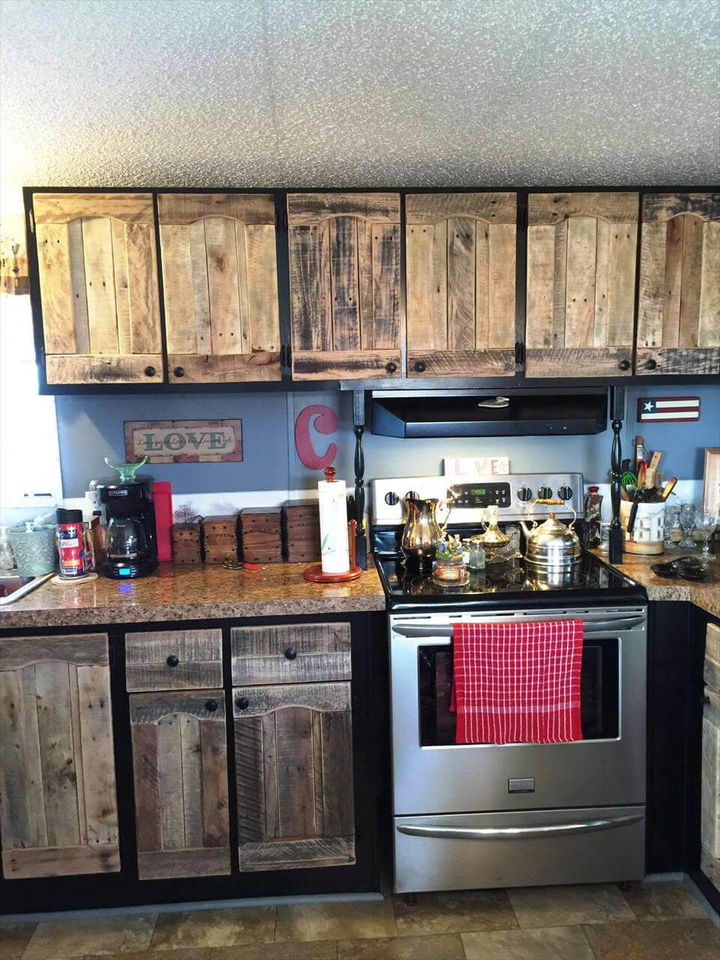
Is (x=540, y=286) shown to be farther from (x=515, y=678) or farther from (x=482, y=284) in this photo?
(x=515, y=678)

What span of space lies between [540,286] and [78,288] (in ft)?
4.99

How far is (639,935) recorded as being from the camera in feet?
6.85

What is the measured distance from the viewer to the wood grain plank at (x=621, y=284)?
240 cm

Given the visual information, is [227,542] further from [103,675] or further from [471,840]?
[471,840]

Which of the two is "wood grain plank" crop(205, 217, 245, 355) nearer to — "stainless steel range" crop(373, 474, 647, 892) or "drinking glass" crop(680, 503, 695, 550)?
"stainless steel range" crop(373, 474, 647, 892)

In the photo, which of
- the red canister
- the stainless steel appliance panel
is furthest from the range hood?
the stainless steel appliance panel

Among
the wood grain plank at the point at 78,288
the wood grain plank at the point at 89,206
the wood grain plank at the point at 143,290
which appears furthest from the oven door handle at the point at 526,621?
the wood grain plank at the point at 89,206

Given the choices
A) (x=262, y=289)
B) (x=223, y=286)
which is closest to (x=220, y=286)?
(x=223, y=286)

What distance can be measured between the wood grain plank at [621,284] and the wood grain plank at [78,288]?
1.73 meters

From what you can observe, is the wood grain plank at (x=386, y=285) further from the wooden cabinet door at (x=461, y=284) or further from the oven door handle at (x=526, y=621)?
the oven door handle at (x=526, y=621)

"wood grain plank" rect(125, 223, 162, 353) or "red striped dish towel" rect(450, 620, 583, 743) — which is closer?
"red striped dish towel" rect(450, 620, 583, 743)

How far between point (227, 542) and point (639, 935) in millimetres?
1776

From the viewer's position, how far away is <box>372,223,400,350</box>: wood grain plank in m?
2.37

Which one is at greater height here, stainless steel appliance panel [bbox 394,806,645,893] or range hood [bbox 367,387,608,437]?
range hood [bbox 367,387,608,437]
